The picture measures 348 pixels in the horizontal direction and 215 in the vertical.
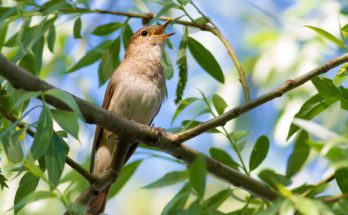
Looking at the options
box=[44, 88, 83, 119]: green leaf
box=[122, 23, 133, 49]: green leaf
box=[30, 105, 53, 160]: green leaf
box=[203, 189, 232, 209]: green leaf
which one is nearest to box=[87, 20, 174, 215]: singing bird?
box=[122, 23, 133, 49]: green leaf

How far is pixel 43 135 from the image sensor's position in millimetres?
2201

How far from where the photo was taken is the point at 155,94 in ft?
14.6

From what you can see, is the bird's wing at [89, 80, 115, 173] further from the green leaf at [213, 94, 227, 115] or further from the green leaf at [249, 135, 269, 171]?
the green leaf at [249, 135, 269, 171]

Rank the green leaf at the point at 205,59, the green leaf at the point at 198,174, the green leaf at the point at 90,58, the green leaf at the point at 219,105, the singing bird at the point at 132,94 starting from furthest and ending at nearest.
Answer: the singing bird at the point at 132,94 → the green leaf at the point at 90,58 → the green leaf at the point at 205,59 → the green leaf at the point at 219,105 → the green leaf at the point at 198,174

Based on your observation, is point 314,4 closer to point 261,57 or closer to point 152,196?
point 261,57

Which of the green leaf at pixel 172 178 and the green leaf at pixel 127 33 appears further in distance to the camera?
the green leaf at pixel 127 33

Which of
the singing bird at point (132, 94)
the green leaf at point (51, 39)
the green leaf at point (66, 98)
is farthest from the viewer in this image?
the singing bird at point (132, 94)

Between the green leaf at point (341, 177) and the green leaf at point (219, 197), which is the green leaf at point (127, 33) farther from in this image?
the green leaf at point (341, 177)

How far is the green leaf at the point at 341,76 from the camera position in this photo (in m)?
2.51

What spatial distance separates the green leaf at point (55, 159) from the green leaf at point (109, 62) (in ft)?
4.70

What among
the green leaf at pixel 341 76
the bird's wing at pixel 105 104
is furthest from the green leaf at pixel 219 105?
the bird's wing at pixel 105 104

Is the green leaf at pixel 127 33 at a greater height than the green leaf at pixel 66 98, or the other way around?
the green leaf at pixel 66 98

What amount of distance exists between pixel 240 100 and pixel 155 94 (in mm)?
945

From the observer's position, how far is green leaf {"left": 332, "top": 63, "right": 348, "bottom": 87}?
8.24ft
